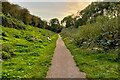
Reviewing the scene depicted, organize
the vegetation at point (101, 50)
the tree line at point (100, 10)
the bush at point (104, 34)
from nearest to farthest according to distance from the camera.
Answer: the vegetation at point (101, 50) → the bush at point (104, 34) → the tree line at point (100, 10)

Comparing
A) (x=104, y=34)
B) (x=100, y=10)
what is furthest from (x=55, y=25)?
(x=104, y=34)

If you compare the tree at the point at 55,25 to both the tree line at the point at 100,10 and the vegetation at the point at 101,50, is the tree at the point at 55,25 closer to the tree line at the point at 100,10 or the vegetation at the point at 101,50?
the tree line at the point at 100,10

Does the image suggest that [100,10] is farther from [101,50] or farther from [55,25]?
[55,25]

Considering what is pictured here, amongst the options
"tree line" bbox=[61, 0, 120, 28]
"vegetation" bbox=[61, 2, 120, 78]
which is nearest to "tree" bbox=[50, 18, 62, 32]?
"tree line" bbox=[61, 0, 120, 28]

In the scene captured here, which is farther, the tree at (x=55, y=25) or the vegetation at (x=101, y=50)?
the tree at (x=55, y=25)

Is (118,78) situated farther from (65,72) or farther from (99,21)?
(99,21)

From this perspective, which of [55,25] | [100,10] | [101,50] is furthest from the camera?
[55,25]

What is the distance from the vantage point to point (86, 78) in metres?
17.1

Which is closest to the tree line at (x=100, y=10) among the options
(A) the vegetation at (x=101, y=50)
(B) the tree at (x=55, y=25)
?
(A) the vegetation at (x=101, y=50)

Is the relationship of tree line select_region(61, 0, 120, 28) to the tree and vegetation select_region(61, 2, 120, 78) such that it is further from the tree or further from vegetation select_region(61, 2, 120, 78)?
the tree

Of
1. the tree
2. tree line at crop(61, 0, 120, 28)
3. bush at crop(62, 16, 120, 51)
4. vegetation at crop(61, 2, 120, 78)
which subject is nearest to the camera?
vegetation at crop(61, 2, 120, 78)

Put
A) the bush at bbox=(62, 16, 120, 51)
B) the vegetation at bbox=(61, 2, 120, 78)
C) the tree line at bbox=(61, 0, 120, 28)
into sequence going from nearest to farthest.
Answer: the vegetation at bbox=(61, 2, 120, 78) < the bush at bbox=(62, 16, 120, 51) < the tree line at bbox=(61, 0, 120, 28)

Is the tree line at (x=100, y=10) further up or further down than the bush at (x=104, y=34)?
further up

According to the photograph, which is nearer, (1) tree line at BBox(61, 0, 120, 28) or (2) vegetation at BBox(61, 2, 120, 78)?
(2) vegetation at BBox(61, 2, 120, 78)
